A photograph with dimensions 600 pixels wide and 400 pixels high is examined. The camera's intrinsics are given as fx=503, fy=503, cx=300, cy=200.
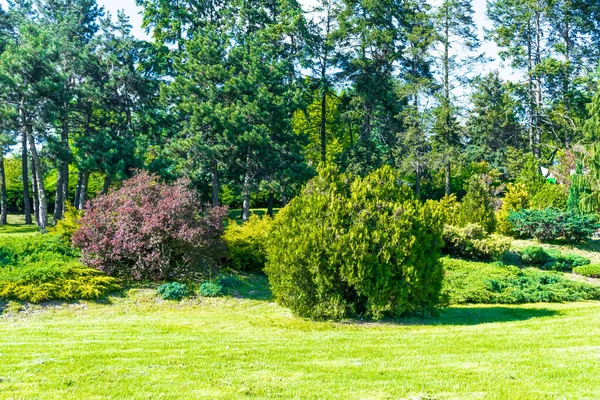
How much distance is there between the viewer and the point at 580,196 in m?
24.3

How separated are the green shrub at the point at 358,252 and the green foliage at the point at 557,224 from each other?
13.4 metres

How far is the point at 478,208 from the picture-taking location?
814 inches

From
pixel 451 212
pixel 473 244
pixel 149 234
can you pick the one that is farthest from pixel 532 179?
pixel 149 234

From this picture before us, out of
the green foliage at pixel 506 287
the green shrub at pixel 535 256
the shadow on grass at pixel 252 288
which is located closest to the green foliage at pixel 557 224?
the green shrub at pixel 535 256

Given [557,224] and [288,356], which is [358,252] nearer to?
[288,356]

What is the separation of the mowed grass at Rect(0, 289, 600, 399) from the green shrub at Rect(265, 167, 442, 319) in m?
0.45

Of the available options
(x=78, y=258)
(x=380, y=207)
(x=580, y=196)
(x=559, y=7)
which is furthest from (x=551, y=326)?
(x=559, y=7)

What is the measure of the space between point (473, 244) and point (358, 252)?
9.83m

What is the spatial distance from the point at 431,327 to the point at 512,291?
16.4ft

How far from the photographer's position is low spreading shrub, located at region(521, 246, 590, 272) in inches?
693

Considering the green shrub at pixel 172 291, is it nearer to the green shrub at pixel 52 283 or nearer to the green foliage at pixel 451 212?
the green shrub at pixel 52 283

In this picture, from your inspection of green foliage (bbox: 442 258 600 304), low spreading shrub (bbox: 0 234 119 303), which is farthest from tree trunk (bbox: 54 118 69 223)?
green foliage (bbox: 442 258 600 304)

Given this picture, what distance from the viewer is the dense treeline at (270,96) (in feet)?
72.3

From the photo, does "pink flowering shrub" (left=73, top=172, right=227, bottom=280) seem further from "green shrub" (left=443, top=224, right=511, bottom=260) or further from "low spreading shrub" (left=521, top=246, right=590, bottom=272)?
"low spreading shrub" (left=521, top=246, right=590, bottom=272)
